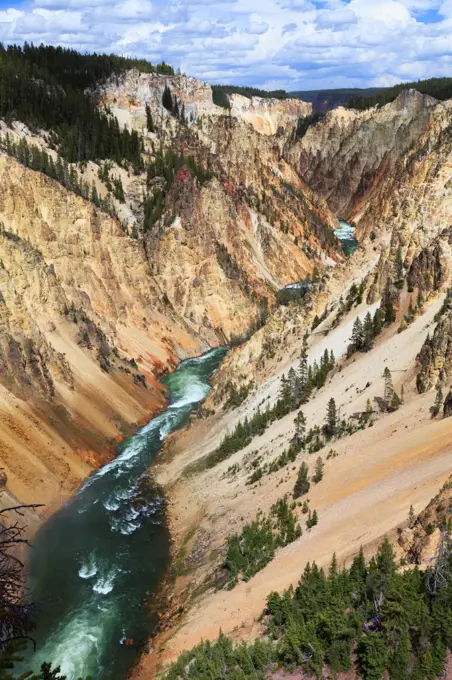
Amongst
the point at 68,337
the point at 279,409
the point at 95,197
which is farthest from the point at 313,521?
the point at 95,197

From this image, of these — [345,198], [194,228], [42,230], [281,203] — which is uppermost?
[42,230]

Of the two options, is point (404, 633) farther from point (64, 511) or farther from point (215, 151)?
point (215, 151)

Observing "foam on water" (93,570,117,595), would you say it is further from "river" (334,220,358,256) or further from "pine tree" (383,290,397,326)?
"river" (334,220,358,256)

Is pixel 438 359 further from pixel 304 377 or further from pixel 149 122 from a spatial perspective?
pixel 149 122

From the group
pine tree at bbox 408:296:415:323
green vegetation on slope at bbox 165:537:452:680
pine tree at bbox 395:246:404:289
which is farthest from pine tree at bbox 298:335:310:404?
green vegetation on slope at bbox 165:537:452:680

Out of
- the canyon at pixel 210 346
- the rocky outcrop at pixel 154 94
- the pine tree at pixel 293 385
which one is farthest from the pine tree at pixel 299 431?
the rocky outcrop at pixel 154 94

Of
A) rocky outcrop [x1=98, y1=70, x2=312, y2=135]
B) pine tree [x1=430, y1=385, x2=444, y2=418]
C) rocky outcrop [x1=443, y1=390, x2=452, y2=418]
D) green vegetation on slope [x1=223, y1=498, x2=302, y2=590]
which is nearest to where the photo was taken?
green vegetation on slope [x1=223, y1=498, x2=302, y2=590]

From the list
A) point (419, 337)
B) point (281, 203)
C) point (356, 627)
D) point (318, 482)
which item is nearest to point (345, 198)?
point (281, 203)

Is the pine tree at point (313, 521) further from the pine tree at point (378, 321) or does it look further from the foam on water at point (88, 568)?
the pine tree at point (378, 321)
